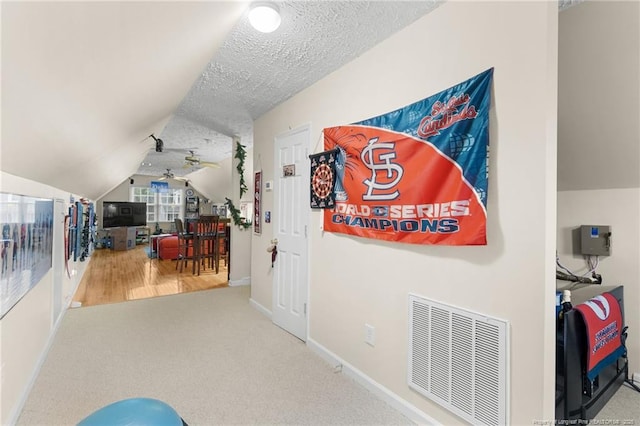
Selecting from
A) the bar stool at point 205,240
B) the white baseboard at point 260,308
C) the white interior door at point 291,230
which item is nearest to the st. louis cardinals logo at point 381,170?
the white interior door at point 291,230

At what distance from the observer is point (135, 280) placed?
543 centimetres

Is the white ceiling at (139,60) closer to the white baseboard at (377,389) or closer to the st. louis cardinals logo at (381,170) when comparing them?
the st. louis cardinals logo at (381,170)

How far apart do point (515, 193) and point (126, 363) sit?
124 inches

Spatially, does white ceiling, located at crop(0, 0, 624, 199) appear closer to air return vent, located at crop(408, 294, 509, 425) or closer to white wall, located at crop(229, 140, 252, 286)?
air return vent, located at crop(408, 294, 509, 425)

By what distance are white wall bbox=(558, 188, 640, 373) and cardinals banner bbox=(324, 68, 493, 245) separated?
4.07 ft

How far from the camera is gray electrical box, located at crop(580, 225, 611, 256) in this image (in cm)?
239

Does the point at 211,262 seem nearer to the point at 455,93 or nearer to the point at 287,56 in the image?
the point at 287,56

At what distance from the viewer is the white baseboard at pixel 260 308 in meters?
3.66

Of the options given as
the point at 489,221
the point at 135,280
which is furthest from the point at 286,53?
the point at 135,280

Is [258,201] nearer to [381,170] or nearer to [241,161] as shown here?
[241,161]

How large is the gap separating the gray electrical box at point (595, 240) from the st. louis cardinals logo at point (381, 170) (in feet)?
5.92

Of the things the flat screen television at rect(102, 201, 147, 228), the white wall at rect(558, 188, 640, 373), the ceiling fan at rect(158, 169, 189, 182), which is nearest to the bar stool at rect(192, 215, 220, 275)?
the ceiling fan at rect(158, 169, 189, 182)

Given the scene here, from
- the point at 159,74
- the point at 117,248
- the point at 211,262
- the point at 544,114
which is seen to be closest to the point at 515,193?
the point at 544,114

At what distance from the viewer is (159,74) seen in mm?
1992
